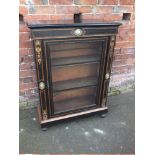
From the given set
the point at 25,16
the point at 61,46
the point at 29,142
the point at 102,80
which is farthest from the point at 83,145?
the point at 25,16

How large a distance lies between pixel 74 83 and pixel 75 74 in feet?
0.27

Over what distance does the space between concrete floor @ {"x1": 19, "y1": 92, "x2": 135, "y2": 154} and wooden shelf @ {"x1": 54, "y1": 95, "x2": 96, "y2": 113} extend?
0.16m

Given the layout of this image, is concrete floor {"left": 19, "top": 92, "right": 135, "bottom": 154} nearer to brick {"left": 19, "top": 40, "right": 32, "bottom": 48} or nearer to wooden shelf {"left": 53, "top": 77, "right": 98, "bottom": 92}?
wooden shelf {"left": 53, "top": 77, "right": 98, "bottom": 92}

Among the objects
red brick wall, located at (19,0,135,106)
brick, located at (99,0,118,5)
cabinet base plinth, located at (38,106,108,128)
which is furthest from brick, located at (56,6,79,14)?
cabinet base plinth, located at (38,106,108,128)

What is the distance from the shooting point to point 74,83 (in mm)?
1713

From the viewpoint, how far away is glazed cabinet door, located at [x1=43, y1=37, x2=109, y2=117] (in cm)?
152

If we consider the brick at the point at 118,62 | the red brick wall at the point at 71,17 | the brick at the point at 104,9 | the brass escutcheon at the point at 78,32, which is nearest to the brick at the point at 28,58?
the red brick wall at the point at 71,17

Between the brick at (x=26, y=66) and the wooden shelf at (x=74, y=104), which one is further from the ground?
the brick at (x=26, y=66)

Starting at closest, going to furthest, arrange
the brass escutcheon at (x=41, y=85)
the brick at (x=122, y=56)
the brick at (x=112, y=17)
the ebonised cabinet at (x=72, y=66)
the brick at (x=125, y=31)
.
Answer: the ebonised cabinet at (x=72, y=66), the brass escutcheon at (x=41, y=85), the brick at (x=112, y=17), the brick at (x=125, y=31), the brick at (x=122, y=56)

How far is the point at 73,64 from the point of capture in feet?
5.18

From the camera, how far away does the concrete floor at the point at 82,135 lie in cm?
154

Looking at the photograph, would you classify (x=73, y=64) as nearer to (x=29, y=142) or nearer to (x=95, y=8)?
(x=95, y=8)

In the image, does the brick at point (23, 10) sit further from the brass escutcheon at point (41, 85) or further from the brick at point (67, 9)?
the brass escutcheon at point (41, 85)

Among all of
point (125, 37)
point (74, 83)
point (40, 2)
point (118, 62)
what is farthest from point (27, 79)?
point (125, 37)
